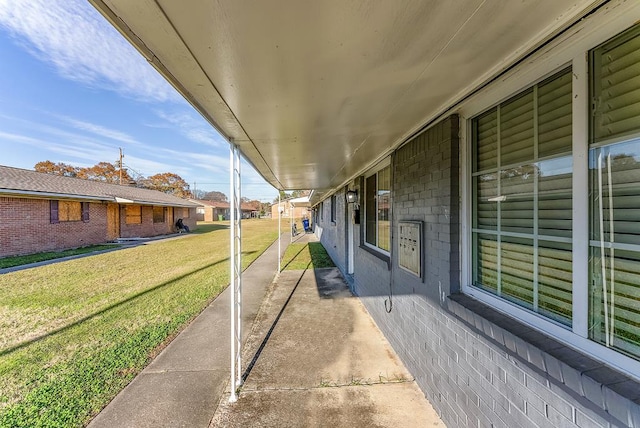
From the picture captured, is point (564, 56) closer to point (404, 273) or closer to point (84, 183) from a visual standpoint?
point (404, 273)

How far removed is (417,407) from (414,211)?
197 centimetres

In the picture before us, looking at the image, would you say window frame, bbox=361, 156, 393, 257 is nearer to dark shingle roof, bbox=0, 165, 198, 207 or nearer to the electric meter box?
the electric meter box

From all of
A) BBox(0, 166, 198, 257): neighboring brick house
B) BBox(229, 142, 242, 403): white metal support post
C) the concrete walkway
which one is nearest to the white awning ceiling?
BBox(229, 142, 242, 403): white metal support post

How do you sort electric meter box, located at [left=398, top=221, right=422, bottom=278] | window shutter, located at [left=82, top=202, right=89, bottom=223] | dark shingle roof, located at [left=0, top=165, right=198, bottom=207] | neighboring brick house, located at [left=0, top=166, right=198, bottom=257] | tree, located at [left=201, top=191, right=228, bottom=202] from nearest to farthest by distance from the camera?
electric meter box, located at [left=398, top=221, right=422, bottom=278], neighboring brick house, located at [left=0, top=166, right=198, bottom=257], dark shingle roof, located at [left=0, top=165, right=198, bottom=207], window shutter, located at [left=82, top=202, right=89, bottom=223], tree, located at [left=201, top=191, right=228, bottom=202]

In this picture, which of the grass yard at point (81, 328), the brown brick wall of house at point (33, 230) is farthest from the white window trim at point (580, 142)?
the brown brick wall of house at point (33, 230)

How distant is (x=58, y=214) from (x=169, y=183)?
155 ft

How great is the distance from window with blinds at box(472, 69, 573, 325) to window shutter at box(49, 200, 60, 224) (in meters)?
17.7

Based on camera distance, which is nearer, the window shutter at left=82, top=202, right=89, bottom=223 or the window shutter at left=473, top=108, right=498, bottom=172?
the window shutter at left=473, top=108, right=498, bottom=172

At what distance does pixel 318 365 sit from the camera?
347 cm

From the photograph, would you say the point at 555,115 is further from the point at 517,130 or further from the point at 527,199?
the point at 527,199

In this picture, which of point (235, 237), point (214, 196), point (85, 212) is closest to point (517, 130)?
point (235, 237)

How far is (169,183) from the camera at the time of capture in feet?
187

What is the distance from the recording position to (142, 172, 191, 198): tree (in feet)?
177

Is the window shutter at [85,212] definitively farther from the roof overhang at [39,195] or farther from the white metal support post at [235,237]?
the white metal support post at [235,237]
